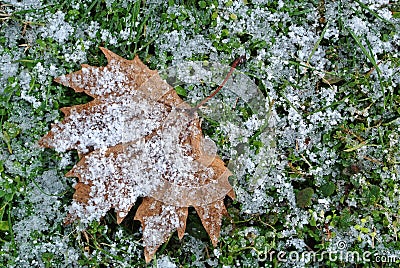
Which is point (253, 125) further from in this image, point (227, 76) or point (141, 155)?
point (141, 155)

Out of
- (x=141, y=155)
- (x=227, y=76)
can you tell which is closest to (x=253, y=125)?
(x=227, y=76)

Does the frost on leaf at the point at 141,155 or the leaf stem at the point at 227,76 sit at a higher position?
the leaf stem at the point at 227,76

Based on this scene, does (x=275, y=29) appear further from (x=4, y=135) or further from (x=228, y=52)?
(x=4, y=135)

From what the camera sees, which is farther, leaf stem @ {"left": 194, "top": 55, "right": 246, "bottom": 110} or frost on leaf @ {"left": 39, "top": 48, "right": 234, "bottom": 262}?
leaf stem @ {"left": 194, "top": 55, "right": 246, "bottom": 110}

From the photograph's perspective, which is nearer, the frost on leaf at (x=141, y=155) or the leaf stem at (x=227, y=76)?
the frost on leaf at (x=141, y=155)

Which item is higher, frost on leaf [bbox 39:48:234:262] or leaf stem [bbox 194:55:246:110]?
leaf stem [bbox 194:55:246:110]
